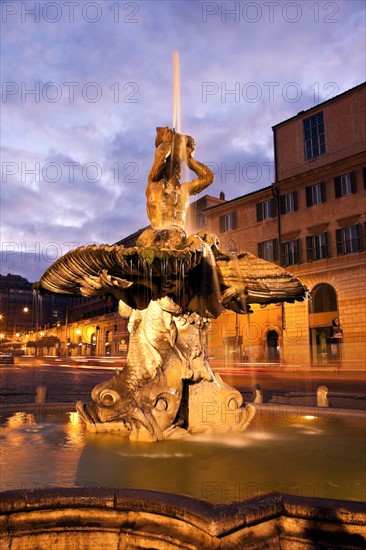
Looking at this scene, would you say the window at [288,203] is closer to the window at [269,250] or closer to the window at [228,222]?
the window at [269,250]

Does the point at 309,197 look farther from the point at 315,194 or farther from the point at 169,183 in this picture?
the point at 169,183

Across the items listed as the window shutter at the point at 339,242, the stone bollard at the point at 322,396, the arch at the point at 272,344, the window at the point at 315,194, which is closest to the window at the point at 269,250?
the window at the point at 315,194

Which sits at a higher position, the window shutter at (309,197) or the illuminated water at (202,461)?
the window shutter at (309,197)

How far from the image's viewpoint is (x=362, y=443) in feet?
A: 16.4

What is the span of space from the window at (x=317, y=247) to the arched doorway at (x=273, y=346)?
5.64 metres

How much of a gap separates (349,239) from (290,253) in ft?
14.1

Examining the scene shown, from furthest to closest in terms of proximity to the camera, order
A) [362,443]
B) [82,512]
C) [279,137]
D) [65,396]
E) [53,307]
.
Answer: [53,307] < [279,137] < [65,396] < [362,443] < [82,512]

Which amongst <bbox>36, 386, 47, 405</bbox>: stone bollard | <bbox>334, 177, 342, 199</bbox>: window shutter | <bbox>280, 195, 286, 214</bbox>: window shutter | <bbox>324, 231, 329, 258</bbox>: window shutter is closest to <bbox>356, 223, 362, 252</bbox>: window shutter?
<bbox>324, 231, 329, 258</bbox>: window shutter

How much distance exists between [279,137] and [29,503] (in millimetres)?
33458

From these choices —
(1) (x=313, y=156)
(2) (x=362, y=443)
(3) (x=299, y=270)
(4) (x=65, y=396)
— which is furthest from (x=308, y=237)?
(2) (x=362, y=443)

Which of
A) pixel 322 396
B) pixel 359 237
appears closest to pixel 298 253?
pixel 359 237

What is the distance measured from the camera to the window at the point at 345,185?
27.2 meters

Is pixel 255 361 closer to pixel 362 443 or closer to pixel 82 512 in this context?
pixel 362 443

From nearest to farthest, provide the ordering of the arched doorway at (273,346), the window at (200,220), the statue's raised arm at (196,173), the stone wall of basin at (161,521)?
the stone wall of basin at (161,521) → the statue's raised arm at (196,173) → the arched doorway at (273,346) → the window at (200,220)
